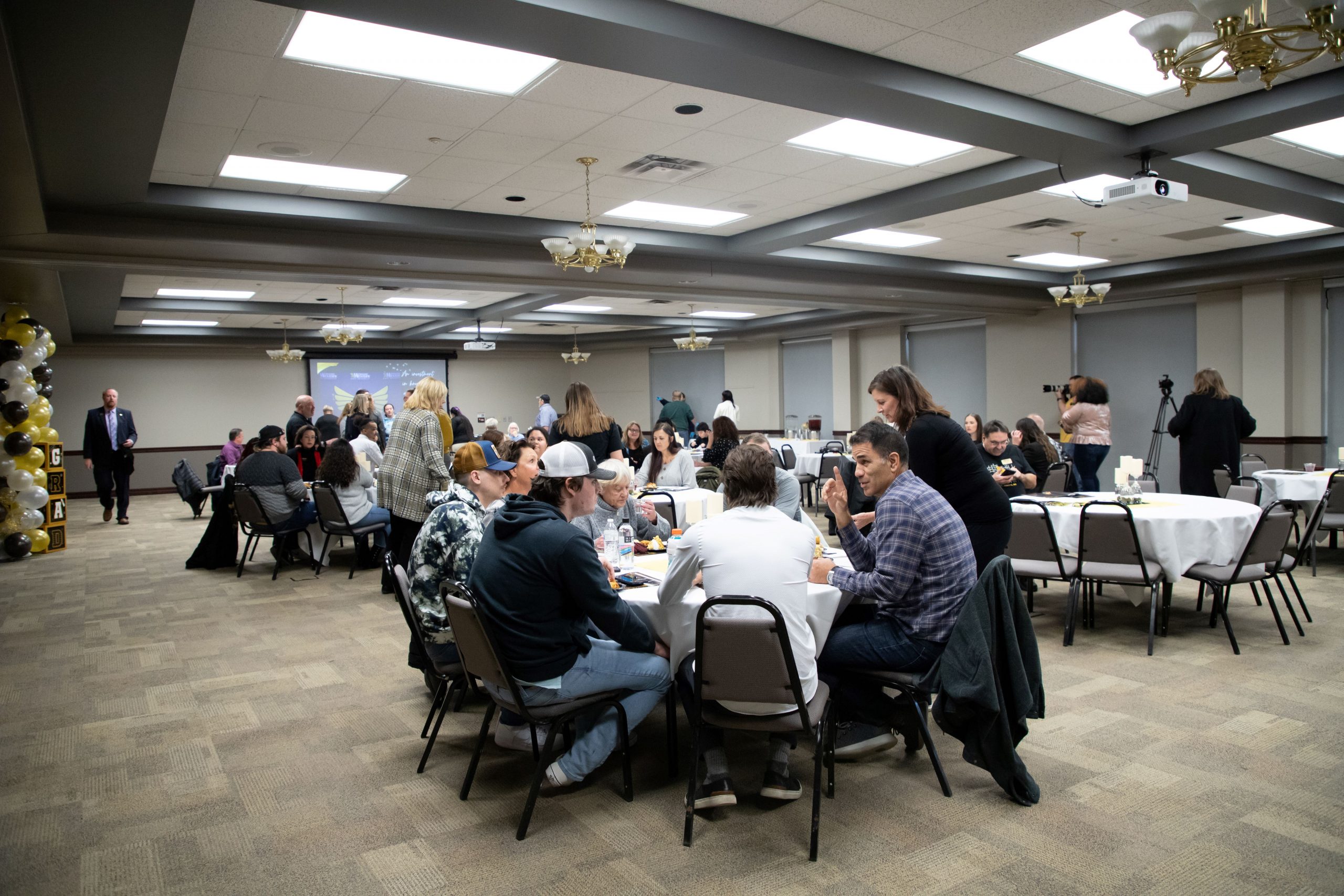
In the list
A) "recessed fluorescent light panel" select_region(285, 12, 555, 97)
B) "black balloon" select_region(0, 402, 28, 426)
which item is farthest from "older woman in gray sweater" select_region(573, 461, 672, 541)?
"black balloon" select_region(0, 402, 28, 426)

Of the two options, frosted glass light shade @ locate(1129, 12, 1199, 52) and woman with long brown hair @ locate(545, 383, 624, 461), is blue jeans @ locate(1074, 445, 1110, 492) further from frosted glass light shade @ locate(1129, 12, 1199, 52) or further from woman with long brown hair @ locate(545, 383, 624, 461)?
frosted glass light shade @ locate(1129, 12, 1199, 52)

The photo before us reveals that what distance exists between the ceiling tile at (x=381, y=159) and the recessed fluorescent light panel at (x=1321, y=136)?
588 centimetres

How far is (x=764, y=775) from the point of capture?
309 cm

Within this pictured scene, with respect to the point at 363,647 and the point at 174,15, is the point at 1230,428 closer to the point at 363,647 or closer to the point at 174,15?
the point at 363,647

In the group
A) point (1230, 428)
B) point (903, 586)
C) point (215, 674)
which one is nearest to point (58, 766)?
point (215, 674)

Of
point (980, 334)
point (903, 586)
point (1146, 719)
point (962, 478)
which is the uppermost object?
point (980, 334)

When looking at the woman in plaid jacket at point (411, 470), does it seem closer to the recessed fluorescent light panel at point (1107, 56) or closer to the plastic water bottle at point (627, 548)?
the plastic water bottle at point (627, 548)

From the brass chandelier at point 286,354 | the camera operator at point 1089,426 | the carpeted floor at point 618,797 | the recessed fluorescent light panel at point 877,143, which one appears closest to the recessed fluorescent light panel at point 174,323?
the brass chandelier at point 286,354

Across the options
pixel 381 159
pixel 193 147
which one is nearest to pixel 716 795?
pixel 381 159

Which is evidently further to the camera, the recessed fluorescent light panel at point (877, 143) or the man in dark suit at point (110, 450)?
the man in dark suit at point (110, 450)

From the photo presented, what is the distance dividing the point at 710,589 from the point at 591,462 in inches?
27.7

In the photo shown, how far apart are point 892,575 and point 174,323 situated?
50.9 ft

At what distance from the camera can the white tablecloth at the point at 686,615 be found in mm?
3012

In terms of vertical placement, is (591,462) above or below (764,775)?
above
